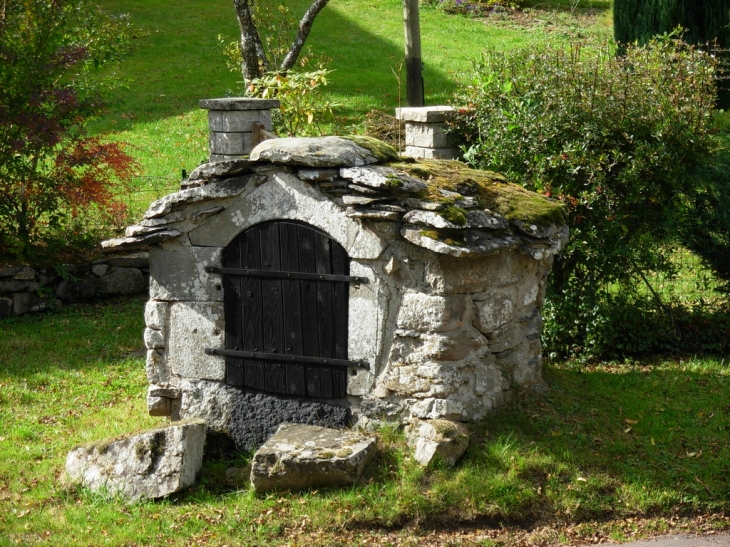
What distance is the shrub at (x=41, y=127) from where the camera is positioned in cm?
1057

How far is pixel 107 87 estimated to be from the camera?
1177 centimetres

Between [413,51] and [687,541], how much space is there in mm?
10489

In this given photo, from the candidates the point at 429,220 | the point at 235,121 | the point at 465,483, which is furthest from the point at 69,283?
the point at 465,483

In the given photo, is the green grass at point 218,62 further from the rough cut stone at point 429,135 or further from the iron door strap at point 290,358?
the iron door strap at point 290,358

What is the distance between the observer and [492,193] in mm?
6945

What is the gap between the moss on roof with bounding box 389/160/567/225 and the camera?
6.65 metres

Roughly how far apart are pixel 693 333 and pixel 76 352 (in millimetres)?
6572

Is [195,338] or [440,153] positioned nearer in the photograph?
[195,338]

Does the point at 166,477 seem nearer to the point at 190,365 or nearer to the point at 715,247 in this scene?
the point at 190,365

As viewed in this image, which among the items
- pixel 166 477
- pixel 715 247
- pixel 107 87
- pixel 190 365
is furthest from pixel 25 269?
pixel 715 247

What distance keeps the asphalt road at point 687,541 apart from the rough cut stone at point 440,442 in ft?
4.05

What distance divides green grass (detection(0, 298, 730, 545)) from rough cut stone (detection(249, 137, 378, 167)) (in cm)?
201

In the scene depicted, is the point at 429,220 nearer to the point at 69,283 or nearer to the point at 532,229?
the point at 532,229

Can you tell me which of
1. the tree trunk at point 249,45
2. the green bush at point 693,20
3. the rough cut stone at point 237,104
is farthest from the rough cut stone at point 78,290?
the green bush at point 693,20
